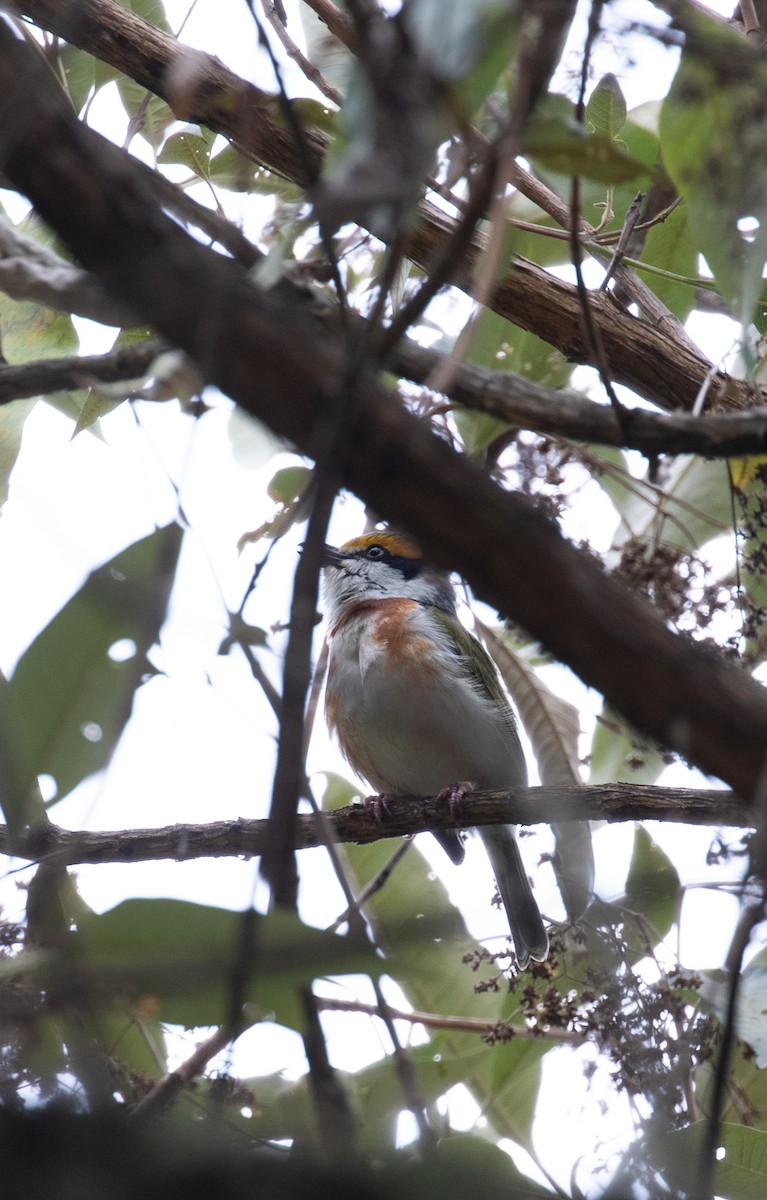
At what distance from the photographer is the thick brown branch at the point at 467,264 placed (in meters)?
3.77

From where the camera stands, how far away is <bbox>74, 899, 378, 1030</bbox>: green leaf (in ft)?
3.82

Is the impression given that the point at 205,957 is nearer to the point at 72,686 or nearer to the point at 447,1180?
the point at 447,1180

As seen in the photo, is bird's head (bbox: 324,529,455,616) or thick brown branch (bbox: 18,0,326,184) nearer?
thick brown branch (bbox: 18,0,326,184)

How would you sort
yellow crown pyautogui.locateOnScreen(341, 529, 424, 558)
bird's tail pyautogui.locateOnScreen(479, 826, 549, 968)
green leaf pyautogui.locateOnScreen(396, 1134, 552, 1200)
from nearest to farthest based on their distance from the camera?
green leaf pyautogui.locateOnScreen(396, 1134, 552, 1200)
bird's tail pyautogui.locateOnScreen(479, 826, 549, 968)
yellow crown pyautogui.locateOnScreen(341, 529, 424, 558)

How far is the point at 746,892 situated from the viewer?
154 centimetres

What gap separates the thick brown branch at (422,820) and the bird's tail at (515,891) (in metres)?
1.17

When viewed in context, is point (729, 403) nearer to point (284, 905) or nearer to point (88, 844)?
point (88, 844)

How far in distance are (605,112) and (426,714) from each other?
9.75ft

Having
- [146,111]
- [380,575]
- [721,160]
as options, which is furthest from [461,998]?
[146,111]

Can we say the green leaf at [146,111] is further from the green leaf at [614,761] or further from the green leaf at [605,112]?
the green leaf at [614,761]

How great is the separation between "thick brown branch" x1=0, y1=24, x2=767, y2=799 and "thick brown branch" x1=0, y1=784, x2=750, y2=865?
1.50 metres

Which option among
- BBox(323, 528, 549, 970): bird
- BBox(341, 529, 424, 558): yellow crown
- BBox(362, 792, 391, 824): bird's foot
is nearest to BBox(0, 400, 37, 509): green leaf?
BBox(362, 792, 391, 824): bird's foot

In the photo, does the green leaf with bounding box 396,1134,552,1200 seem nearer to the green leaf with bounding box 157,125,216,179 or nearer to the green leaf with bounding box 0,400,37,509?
the green leaf with bounding box 0,400,37,509

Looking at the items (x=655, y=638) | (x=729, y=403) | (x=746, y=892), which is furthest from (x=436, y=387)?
(x=729, y=403)
